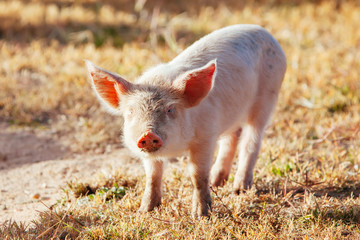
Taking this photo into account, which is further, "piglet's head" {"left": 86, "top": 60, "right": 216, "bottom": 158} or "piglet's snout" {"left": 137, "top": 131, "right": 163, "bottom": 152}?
"piglet's head" {"left": 86, "top": 60, "right": 216, "bottom": 158}

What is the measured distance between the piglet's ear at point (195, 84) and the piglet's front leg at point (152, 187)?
678 mm

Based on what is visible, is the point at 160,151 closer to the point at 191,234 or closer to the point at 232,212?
the point at 191,234

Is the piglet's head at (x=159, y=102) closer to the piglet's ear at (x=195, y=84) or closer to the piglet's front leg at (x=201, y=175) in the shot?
the piglet's ear at (x=195, y=84)

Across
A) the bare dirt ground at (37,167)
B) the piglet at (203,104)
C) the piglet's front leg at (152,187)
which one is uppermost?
the piglet at (203,104)

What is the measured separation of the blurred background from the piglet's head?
1.85 meters

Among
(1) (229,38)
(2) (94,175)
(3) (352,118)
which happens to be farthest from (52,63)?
(3) (352,118)

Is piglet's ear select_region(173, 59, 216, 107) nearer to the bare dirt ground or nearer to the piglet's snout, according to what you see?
the piglet's snout

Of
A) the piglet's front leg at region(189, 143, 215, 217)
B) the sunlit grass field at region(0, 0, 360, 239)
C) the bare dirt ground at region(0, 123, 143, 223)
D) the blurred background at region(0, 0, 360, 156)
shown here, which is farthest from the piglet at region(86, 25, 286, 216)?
the bare dirt ground at region(0, 123, 143, 223)

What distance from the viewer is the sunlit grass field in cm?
327

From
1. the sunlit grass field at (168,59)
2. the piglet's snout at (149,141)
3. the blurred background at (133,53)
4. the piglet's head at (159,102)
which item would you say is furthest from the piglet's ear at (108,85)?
the blurred background at (133,53)

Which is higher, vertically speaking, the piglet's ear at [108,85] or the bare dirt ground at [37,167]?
the piglet's ear at [108,85]

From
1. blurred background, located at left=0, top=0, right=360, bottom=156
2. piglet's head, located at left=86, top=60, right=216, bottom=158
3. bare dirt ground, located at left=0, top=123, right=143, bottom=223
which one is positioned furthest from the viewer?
blurred background, located at left=0, top=0, right=360, bottom=156

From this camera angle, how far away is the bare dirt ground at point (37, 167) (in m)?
3.92

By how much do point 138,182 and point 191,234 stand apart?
1.04 meters
